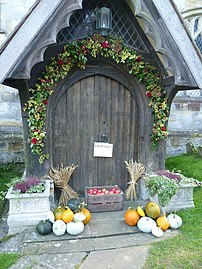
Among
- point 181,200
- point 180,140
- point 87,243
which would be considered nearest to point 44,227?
point 87,243

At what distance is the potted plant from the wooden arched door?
69 cm

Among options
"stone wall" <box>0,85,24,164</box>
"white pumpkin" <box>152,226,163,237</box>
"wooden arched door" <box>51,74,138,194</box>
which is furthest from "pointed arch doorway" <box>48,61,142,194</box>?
"stone wall" <box>0,85,24,164</box>

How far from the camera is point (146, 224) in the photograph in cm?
295

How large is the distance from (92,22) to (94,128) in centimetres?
165

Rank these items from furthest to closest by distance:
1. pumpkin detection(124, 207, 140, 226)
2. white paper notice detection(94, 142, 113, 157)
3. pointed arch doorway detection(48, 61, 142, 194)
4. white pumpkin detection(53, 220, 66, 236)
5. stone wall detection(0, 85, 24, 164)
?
stone wall detection(0, 85, 24, 164)
white paper notice detection(94, 142, 113, 157)
pointed arch doorway detection(48, 61, 142, 194)
pumpkin detection(124, 207, 140, 226)
white pumpkin detection(53, 220, 66, 236)

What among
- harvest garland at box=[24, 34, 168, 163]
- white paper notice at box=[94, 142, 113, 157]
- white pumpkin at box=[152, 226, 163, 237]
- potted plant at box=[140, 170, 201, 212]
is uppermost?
harvest garland at box=[24, 34, 168, 163]

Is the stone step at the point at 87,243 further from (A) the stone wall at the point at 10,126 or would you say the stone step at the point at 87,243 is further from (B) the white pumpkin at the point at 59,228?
(A) the stone wall at the point at 10,126

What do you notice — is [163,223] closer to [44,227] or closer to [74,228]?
[74,228]

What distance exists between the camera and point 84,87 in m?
3.73

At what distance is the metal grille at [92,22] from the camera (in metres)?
3.51

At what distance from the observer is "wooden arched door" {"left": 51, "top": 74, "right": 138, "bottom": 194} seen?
12.3 feet

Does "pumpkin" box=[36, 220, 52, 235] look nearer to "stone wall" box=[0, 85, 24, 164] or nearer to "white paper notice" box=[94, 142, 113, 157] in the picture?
"white paper notice" box=[94, 142, 113, 157]

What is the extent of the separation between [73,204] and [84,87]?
1814 mm

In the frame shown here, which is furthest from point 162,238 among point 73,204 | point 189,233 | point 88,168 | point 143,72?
point 143,72
